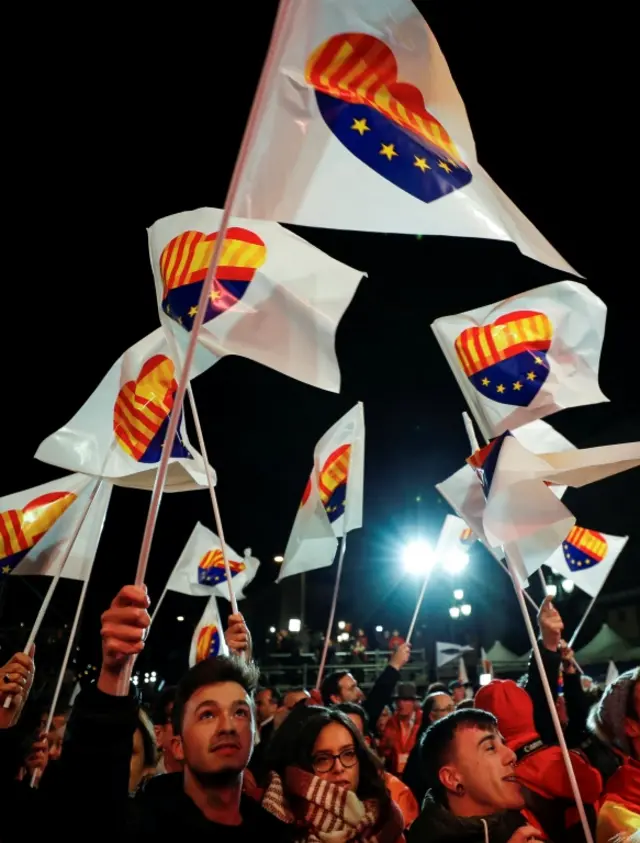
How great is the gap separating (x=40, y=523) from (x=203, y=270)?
261 cm

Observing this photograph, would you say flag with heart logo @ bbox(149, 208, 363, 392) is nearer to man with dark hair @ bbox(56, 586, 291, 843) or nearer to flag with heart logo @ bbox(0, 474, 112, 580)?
man with dark hair @ bbox(56, 586, 291, 843)

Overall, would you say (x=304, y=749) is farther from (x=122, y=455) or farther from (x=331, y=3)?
(x=331, y=3)

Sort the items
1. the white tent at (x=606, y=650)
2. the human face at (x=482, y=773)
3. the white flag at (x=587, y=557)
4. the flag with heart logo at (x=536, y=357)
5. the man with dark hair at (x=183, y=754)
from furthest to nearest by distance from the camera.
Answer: the white tent at (x=606, y=650) → the white flag at (x=587, y=557) → the flag with heart logo at (x=536, y=357) → the human face at (x=482, y=773) → the man with dark hair at (x=183, y=754)

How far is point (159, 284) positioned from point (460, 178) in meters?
1.98

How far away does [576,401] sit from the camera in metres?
4.61

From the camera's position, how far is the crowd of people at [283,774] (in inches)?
73.4

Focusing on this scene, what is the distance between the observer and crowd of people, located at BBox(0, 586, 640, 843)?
6.12 feet

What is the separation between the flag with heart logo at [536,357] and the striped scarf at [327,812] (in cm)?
259

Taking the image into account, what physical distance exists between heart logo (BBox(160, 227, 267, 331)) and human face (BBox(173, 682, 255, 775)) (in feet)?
6.85

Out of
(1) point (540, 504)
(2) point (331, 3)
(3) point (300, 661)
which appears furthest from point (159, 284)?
(3) point (300, 661)

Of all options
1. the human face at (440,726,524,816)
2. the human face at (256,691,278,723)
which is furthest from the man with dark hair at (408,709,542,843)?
the human face at (256,691,278,723)

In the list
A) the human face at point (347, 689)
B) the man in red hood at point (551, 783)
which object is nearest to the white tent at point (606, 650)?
the human face at point (347, 689)

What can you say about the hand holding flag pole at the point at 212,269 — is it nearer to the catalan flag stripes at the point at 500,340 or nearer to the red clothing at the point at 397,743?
the catalan flag stripes at the point at 500,340

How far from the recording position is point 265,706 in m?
7.36
